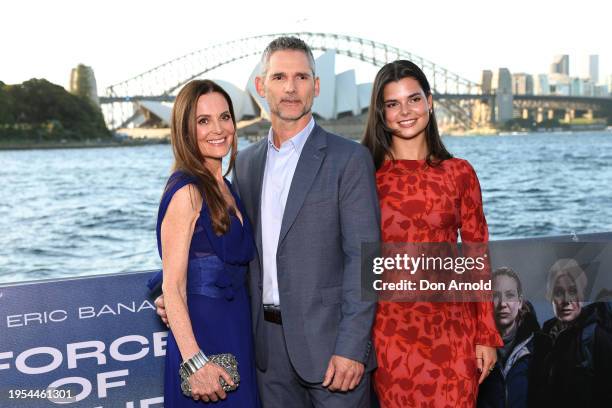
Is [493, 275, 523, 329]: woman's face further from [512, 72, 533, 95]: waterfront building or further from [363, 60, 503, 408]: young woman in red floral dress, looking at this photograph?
[512, 72, 533, 95]: waterfront building

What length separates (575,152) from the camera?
96.3 ft

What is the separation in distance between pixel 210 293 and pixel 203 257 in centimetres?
7

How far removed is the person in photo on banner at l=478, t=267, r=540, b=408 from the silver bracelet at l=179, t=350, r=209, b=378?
966 millimetres

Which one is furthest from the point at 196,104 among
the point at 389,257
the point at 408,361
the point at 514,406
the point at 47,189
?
the point at 47,189

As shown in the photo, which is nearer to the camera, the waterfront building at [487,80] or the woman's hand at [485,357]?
the woman's hand at [485,357]

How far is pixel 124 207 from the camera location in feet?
54.5

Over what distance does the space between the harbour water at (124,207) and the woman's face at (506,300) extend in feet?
8.50

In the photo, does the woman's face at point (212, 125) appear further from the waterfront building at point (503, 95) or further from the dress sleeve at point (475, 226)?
the waterfront building at point (503, 95)

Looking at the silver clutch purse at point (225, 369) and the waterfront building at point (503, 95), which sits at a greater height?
the waterfront building at point (503, 95)

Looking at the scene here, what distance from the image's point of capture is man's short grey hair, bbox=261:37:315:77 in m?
1.51

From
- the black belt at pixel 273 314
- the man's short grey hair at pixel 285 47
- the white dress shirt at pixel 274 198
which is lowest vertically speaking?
the black belt at pixel 273 314

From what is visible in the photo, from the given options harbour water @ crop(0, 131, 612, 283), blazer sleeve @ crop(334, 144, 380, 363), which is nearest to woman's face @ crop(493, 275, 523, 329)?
blazer sleeve @ crop(334, 144, 380, 363)

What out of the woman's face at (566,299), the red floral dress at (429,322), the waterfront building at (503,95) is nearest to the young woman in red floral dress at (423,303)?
the red floral dress at (429,322)

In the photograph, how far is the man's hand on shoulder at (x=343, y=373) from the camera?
1418 mm
